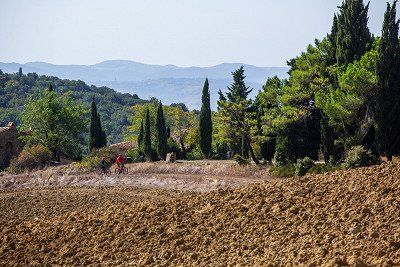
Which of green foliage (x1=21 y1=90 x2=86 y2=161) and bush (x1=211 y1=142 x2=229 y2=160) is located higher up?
green foliage (x1=21 y1=90 x2=86 y2=161)

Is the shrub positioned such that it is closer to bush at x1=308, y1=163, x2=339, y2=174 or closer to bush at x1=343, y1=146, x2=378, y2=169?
bush at x1=308, y1=163, x2=339, y2=174

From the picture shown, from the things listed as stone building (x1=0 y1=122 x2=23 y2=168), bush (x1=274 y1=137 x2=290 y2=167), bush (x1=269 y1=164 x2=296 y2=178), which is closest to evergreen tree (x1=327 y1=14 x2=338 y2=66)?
bush (x1=274 y1=137 x2=290 y2=167)

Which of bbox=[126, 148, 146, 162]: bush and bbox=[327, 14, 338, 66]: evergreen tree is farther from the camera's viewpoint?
bbox=[126, 148, 146, 162]: bush

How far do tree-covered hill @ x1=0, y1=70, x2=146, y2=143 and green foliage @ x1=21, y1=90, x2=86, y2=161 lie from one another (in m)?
37.9

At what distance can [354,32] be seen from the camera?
32875mm


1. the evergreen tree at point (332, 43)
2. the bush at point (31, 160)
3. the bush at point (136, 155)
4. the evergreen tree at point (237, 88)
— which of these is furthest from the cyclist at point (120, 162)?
the evergreen tree at point (237, 88)

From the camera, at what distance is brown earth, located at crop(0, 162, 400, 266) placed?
36.5 feet

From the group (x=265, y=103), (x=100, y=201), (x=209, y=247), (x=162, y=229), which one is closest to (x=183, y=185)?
(x=100, y=201)

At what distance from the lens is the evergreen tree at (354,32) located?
32938 mm

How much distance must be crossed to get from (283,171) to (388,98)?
Result: 828 centimetres

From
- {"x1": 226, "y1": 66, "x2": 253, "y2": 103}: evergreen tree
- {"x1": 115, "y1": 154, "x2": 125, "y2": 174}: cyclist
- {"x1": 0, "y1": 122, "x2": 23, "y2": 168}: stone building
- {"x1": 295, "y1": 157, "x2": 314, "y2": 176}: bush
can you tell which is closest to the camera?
{"x1": 295, "y1": 157, "x2": 314, "y2": 176}: bush

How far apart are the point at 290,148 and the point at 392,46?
12223mm

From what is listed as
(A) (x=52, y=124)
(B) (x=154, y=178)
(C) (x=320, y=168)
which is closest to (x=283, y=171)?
(C) (x=320, y=168)

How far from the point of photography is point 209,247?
510 inches
